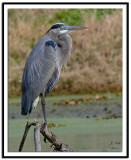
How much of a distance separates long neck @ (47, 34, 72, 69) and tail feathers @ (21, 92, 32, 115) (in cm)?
78

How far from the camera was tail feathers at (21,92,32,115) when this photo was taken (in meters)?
5.62

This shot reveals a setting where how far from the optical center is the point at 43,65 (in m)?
6.00

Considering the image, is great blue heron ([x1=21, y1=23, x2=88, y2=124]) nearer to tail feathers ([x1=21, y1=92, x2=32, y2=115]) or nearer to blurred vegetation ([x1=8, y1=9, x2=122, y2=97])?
tail feathers ([x1=21, y1=92, x2=32, y2=115])

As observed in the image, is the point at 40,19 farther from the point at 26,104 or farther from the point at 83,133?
the point at 26,104

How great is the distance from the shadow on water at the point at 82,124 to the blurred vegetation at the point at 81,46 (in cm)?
64

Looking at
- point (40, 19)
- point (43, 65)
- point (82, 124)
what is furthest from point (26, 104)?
point (40, 19)

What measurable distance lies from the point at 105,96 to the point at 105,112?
1083 mm

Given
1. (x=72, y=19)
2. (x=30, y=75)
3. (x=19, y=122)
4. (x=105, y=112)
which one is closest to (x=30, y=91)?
(x=30, y=75)

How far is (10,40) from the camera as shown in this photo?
12.2m

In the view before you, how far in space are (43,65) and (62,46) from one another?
438 millimetres

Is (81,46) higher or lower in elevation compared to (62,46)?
higher

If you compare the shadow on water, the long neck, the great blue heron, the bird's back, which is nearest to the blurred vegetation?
the shadow on water

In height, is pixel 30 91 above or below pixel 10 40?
below

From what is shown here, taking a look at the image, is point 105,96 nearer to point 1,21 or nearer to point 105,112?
point 105,112
